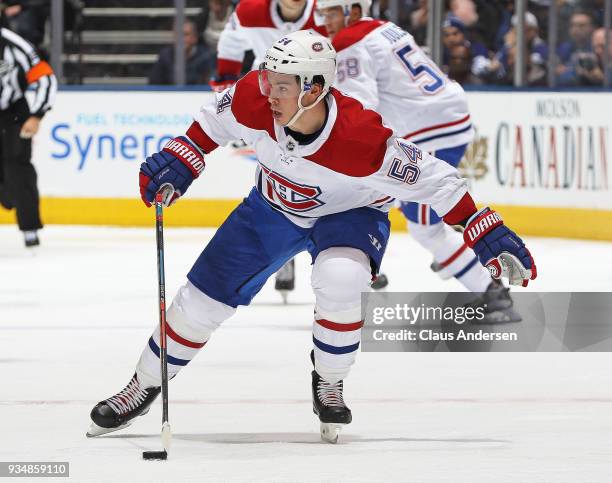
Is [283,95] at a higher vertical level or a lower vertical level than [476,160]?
higher

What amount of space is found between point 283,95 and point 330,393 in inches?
31.6

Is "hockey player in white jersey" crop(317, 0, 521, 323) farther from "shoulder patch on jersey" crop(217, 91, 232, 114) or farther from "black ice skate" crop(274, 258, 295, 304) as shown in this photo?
"shoulder patch on jersey" crop(217, 91, 232, 114)

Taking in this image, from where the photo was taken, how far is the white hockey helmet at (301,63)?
4215mm

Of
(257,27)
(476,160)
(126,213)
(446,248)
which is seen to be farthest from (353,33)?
(126,213)

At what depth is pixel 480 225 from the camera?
167 inches

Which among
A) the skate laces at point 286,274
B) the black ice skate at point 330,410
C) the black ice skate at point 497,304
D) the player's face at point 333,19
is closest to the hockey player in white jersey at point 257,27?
the player's face at point 333,19

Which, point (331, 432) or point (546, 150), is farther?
point (546, 150)

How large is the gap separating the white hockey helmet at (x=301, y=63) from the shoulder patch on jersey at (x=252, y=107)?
0.25 feet

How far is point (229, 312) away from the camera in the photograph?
14.5 feet

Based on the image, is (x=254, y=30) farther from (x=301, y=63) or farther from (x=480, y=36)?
(x=480, y=36)

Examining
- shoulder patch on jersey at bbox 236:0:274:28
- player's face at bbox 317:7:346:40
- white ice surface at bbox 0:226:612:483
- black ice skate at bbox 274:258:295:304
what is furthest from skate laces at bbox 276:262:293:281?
player's face at bbox 317:7:346:40

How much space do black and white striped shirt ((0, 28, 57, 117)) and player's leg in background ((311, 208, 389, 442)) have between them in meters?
5.78

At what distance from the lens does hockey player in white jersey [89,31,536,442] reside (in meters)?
4.23

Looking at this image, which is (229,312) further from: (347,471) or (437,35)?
(437,35)
